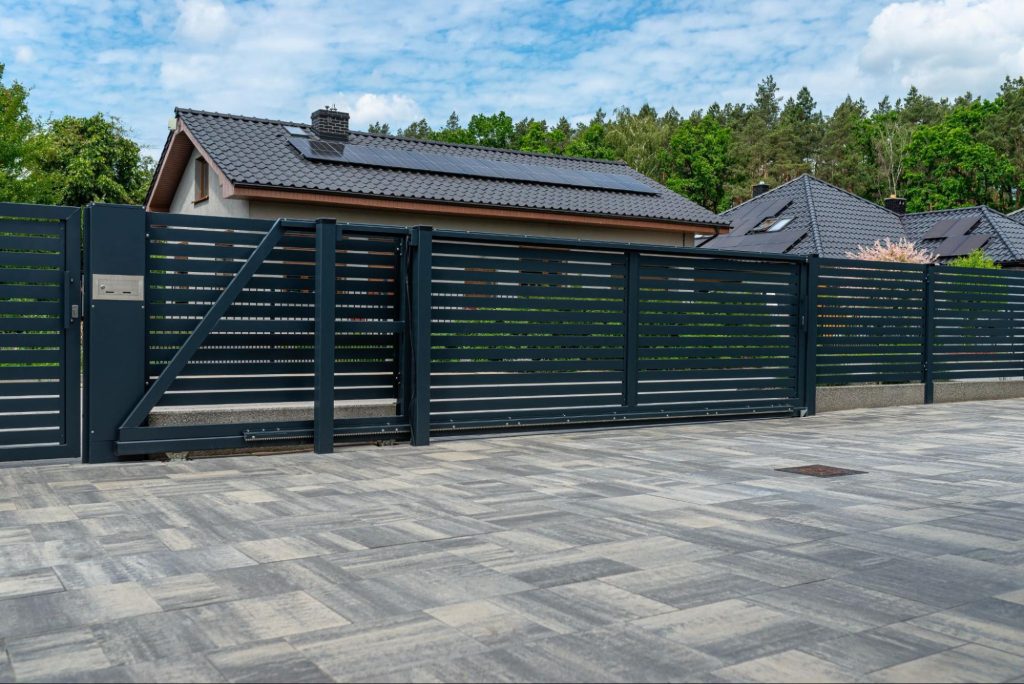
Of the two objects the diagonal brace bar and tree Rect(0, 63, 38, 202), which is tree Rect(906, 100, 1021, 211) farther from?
the diagonal brace bar

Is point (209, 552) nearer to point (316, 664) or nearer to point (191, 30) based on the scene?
point (316, 664)

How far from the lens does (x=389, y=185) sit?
18.0m

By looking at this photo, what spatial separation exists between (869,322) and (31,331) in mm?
9377

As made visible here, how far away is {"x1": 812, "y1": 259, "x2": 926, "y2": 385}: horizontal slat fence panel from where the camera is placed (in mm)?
11148

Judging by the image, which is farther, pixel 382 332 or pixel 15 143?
pixel 15 143

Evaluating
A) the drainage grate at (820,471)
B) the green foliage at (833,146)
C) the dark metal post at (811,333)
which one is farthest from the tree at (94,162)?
the drainage grate at (820,471)

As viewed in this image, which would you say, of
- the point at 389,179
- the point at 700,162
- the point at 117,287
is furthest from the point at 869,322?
the point at 700,162

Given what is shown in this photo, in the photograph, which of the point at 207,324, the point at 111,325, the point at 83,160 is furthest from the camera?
the point at 83,160

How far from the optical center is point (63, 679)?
9.11 ft

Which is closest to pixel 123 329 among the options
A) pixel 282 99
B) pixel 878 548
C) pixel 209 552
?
pixel 209 552

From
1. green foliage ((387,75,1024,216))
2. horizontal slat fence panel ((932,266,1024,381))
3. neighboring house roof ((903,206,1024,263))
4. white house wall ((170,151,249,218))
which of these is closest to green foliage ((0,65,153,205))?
white house wall ((170,151,249,218))

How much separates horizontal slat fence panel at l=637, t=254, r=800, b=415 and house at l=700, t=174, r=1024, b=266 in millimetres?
16541

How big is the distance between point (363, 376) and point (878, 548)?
179 inches

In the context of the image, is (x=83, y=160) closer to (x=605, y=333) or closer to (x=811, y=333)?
(x=605, y=333)
